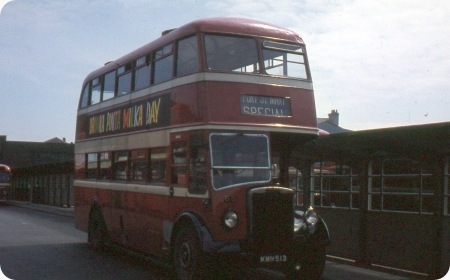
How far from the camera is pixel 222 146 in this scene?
9.88 meters

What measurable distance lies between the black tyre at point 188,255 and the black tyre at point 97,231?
15.5 feet

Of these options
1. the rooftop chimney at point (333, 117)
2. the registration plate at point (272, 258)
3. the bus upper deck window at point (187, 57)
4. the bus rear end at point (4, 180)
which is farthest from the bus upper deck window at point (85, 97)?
the bus rear end at point (4, 180)

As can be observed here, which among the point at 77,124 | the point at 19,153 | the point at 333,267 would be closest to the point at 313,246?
the point at 333,267

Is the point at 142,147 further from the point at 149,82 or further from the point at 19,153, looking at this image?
the point at 19,153

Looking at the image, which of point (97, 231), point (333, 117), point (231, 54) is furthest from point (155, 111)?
point (333, 117)

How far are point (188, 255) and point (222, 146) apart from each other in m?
1.68

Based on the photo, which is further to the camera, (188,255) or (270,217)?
(188,255)

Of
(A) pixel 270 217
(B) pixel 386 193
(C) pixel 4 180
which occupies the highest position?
(B) pixel 386 193

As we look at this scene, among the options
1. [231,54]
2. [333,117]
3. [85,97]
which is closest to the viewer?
[231,54]

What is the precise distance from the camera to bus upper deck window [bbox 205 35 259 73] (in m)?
10.3

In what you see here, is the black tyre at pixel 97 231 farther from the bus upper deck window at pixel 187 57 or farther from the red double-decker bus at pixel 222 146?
the bus upper deck window at pixel 187 57

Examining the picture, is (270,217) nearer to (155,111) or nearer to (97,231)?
(155,111)

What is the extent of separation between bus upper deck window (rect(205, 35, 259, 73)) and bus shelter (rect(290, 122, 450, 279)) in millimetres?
2157

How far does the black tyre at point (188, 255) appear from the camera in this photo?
968cm
